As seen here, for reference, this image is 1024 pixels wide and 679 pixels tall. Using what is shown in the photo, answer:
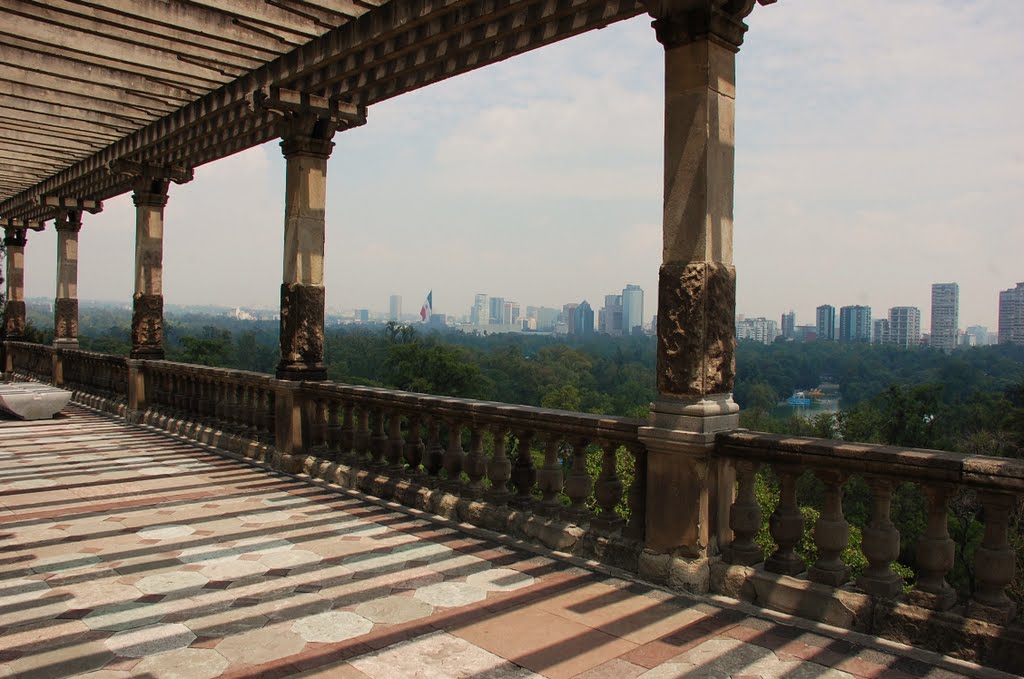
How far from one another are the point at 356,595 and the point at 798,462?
2.34 meters

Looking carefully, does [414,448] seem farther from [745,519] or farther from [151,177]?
[151,177]

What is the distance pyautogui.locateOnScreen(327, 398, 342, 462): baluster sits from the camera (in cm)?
690

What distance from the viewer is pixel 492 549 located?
460cm

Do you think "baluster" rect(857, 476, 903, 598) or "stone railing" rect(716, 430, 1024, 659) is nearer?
"stone railing" rect(716, 430, 1024, 659)

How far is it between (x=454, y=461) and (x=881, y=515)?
3044 mm

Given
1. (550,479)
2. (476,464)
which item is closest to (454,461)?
(476,464)

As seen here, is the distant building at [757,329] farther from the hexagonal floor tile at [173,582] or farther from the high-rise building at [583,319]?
the hexagonal floor tile at [173,582]

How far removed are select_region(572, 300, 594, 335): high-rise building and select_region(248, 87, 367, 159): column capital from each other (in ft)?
592

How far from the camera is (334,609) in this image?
3547 millimetres

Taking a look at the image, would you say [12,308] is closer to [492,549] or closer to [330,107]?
[330,107]

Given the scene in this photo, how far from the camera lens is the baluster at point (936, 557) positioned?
3.14m

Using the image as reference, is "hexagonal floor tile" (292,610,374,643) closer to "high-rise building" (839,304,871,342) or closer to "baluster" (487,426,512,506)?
"baluster" (487,426,512,506)

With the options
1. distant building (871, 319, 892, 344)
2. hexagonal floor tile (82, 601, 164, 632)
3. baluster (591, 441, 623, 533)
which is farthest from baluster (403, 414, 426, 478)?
distant building (871, 319, 892, 344)

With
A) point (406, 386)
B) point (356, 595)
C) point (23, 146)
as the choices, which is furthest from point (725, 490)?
point (406, 386)
